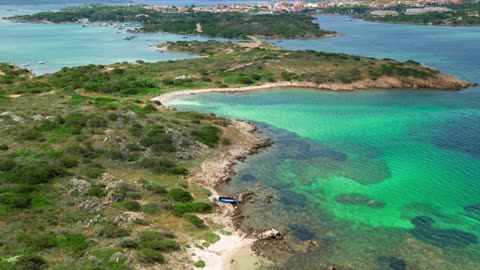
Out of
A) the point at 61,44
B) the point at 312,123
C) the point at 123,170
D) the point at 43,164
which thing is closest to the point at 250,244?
the point at 123,170

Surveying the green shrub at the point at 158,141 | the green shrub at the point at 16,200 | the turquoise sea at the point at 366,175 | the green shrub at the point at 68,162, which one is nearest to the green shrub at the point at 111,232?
the green shrub at the point at 16,200

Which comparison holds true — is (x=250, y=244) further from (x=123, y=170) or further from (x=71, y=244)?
(x=123, y=170)

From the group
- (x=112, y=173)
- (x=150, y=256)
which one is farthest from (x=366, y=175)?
(x=112, y=173)

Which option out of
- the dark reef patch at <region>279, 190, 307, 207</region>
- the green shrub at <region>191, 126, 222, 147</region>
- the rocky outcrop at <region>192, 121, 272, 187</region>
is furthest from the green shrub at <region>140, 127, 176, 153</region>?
the dark reef patch at <region>279, 190, 307, 207</region>

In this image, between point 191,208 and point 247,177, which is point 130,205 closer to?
point 191,208

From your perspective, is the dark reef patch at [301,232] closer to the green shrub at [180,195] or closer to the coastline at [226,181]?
the coastline at [226,181]

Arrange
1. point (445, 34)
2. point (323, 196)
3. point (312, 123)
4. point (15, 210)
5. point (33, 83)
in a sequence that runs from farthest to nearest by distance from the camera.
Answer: point (445, 34)
point (33, 83)
point (312, 123)
point (323, 196)
point (15, 210)

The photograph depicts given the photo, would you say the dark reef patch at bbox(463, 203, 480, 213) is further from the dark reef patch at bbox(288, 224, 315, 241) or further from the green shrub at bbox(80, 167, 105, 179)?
the green shrub at bbox(80, 167, 105, 179)

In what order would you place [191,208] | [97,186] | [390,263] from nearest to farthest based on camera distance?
[390,263], [191,208], [97,186]
